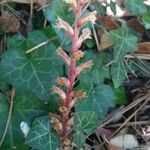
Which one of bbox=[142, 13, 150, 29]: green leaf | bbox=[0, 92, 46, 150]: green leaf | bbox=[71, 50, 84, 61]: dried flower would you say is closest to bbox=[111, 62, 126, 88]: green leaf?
bbox=[142, 13, 150, 29]: green leaf

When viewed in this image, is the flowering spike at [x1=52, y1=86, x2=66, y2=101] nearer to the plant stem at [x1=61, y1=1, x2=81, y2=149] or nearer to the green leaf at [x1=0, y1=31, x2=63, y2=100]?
the plant stem at [x1=61, y1=1, x2=81, y2=149]

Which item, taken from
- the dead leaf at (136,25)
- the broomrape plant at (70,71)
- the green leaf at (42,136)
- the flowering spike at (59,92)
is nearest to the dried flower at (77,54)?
the broomrape plant at (70,71)

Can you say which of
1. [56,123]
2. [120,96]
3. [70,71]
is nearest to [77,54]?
[70,71]

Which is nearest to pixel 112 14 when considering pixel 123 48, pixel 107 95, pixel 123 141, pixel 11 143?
pixel 123 48

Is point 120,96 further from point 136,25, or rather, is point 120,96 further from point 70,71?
point 70,71

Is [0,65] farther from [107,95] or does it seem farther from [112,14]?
[112,14]
